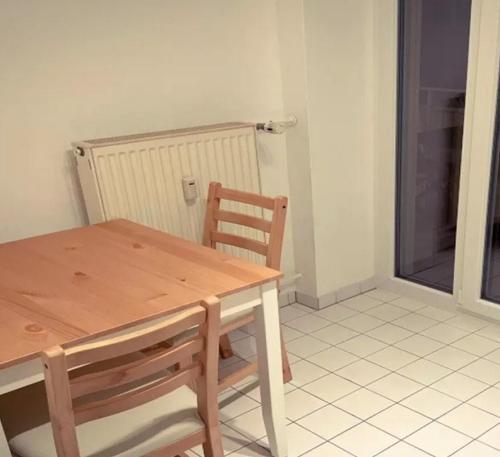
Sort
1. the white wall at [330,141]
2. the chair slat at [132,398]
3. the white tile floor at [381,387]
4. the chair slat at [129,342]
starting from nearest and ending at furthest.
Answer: the chair slat at [129,342] → the chair slat at [132,398] → the white tile floor at [381,387] → the white wall at [330,141]

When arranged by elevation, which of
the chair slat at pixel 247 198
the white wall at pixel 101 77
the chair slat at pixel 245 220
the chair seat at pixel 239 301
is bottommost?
the chair seat at pixel 239 301

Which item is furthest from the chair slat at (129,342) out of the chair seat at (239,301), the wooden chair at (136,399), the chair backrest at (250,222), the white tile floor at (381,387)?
the white tile floor at (381,387)

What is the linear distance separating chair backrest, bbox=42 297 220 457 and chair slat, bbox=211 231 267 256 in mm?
745

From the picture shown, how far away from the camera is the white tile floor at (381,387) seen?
2.02m

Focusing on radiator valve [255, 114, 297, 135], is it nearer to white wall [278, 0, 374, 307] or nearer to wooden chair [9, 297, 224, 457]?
white wall [278, 0, 374, 307]

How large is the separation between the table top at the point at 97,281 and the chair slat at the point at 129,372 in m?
0.15

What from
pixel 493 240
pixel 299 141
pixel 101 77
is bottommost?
pixel 493 240

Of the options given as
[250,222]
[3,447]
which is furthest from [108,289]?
[250,222]

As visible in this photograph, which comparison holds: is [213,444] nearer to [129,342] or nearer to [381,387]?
[129,342]

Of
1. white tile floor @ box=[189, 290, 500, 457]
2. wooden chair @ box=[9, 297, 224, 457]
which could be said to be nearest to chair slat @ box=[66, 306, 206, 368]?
Result: wooden chair @ box=[9, 297, 224, 457]

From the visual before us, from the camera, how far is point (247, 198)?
7.18 ft

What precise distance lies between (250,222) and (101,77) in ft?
2.90

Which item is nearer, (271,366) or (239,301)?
(239,301)

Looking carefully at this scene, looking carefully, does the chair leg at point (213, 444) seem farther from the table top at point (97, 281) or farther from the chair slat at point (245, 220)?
the chair slat at point (245, 220)
